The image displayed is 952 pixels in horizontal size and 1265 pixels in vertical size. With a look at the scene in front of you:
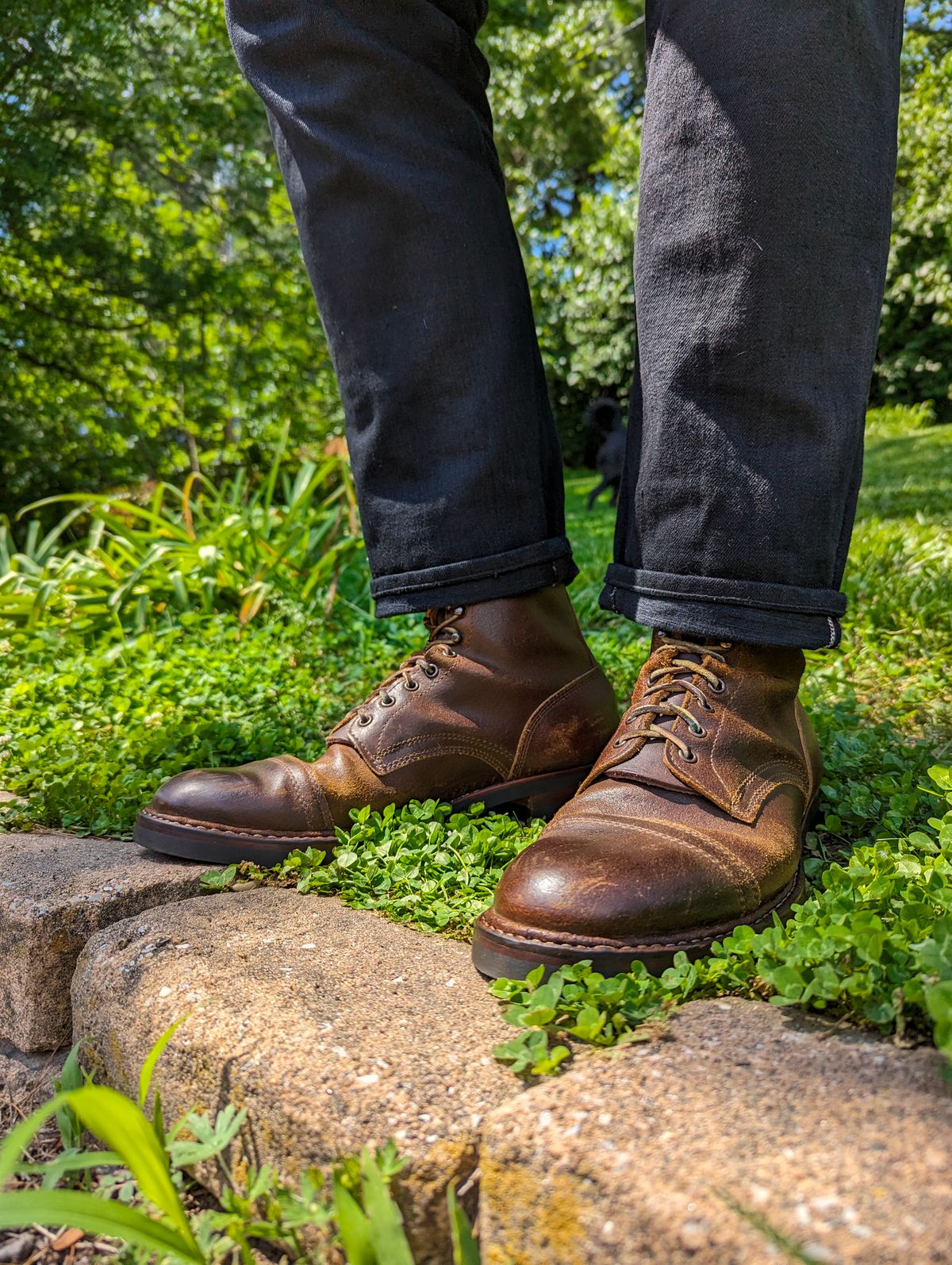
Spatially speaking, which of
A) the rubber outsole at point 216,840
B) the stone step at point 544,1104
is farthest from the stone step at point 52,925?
the stone step at point 544,1104

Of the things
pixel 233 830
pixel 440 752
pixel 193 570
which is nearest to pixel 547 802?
pixel 440 752

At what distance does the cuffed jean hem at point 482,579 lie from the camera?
1.46 metres

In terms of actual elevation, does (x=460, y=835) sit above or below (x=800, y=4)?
below

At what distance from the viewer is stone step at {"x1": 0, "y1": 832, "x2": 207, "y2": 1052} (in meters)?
1.32

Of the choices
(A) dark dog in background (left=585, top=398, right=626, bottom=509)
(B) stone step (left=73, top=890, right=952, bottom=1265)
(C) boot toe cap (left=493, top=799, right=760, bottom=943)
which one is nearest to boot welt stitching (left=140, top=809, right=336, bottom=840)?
(B) stone step (left=73, top=890, right=952, bottom=1265)

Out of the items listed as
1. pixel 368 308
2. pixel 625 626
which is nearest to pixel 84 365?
pixel 625 626

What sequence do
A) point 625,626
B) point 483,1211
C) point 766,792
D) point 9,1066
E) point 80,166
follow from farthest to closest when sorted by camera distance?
point 80,166 → point 625,626 → point 9,1066 → point 766,792 → point 483,1211

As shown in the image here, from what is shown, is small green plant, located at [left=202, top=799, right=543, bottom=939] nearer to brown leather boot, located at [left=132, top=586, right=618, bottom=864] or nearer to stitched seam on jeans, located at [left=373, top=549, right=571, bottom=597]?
brown leather boot, located at [left=132, top=586, right=618, bottom=864]

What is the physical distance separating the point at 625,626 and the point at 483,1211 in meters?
2.28

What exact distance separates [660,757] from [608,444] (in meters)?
7.40

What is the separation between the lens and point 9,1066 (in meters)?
1.38

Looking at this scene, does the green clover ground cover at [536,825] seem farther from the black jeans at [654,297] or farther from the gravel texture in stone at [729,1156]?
the black jeans at [654,297]

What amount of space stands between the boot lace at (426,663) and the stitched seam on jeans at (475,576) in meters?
0.04

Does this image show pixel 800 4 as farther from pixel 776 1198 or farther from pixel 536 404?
pixel 776 1198
